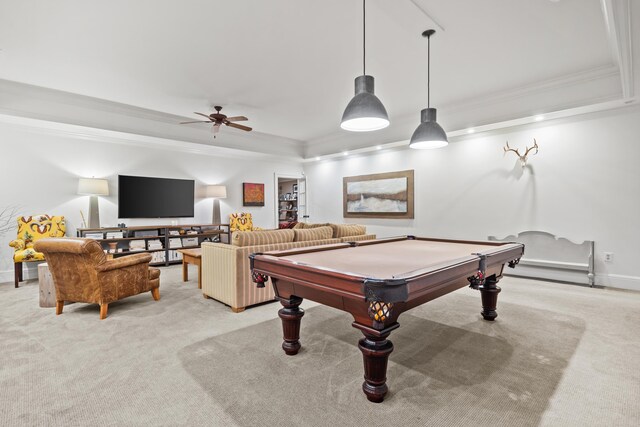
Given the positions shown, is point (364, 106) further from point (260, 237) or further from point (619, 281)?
point (619, 281)

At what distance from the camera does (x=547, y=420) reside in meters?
1.62

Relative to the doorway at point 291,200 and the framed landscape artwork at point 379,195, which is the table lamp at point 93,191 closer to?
the doorway at point 291,200

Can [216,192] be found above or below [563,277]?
above

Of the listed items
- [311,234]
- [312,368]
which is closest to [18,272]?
[311,234]

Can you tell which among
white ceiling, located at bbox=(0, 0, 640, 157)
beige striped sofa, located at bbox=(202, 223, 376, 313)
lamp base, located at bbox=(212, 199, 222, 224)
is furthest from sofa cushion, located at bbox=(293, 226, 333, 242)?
lamp base, located at bbox=(212, 199, 222, 224)

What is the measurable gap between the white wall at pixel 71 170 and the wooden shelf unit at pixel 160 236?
1.13ft

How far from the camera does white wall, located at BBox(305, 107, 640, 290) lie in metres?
4.08

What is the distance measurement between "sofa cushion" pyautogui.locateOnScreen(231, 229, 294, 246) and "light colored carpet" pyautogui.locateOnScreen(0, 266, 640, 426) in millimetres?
750

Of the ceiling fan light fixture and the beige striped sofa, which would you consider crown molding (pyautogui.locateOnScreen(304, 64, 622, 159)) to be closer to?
the beige striped sofa

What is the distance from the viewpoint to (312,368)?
7.06 ft

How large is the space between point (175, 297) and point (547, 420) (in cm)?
379

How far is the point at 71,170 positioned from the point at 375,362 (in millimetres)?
6107

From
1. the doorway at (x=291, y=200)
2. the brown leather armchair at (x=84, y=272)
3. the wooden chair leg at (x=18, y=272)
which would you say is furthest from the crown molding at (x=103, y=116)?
the brown leather armchair at (x=84, y=272)

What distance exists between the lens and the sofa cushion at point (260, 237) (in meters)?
3.42
